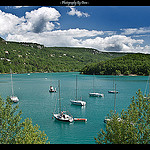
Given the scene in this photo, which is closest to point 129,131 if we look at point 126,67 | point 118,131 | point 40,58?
point 118,131

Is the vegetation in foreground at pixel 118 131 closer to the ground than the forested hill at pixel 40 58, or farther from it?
closer to the ground

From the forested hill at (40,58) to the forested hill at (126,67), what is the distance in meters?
26.8

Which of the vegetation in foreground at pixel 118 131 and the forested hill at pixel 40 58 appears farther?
the forested hill at pixel 40 58

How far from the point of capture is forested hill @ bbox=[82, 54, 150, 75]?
66.4m

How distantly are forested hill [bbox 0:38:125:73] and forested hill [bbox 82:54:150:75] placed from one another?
26751 mm

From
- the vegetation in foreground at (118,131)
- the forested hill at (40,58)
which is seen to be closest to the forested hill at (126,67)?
the forested hill at (40,58)

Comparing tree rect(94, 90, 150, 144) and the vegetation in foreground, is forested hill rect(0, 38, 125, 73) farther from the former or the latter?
tree rect(94, 90, 150, 144)

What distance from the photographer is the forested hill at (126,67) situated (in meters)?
66.4

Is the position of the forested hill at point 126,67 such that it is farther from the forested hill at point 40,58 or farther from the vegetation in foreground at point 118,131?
the vegetation in foreground at point 118,131

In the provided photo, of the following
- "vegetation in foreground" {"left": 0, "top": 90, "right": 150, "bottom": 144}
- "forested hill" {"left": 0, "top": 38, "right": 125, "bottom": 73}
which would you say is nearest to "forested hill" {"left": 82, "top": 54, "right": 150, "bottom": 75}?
"forested hill" {"left": 0, "top": 38, "right": 125, "bottom": 73}

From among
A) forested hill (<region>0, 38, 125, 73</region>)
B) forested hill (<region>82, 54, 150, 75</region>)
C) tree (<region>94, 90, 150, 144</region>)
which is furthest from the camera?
forested hill (<region>0, 38, 125, 73</region>)

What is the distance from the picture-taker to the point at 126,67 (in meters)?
68.2
